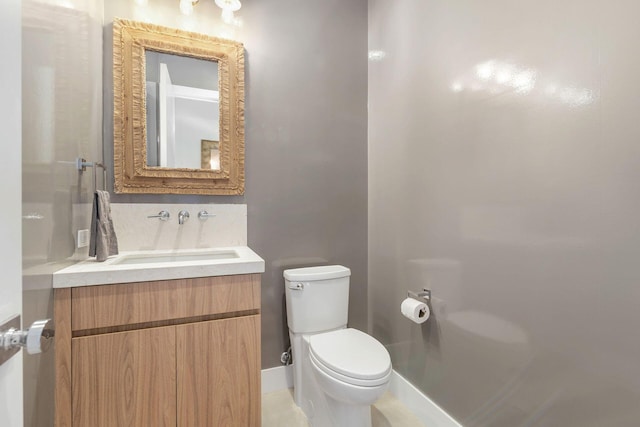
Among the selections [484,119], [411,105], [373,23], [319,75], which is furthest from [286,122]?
[484,119]

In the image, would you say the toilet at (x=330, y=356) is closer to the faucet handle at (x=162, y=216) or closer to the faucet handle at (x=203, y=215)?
the faucet handle at (x=203, y=215)

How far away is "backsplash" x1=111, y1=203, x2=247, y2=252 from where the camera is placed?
5.39 feet

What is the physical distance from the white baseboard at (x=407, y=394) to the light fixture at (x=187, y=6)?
7.27ft

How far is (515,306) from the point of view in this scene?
1.17m

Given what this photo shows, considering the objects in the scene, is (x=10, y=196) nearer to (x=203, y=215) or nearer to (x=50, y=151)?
(x=50, y=151)

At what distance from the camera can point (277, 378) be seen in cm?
193

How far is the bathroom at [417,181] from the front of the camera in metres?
0.88

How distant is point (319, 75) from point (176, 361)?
1843mm

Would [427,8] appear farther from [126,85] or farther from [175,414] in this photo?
[175,414]

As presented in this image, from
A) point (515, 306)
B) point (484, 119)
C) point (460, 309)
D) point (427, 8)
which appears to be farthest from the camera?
point (427, 8)

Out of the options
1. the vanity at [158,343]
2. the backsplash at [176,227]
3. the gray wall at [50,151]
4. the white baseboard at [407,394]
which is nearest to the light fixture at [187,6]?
the gray wall at [50,151]

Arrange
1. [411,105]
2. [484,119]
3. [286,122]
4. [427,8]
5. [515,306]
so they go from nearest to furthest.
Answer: [515,306] < [484,119] < [427,8] < [411,105] < [286,122]

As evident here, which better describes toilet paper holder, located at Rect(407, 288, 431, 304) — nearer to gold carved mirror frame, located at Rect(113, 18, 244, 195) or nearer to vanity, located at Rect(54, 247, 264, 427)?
vanity, located at Rect(54, 247, 264, 427)

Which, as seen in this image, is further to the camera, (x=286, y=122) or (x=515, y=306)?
(x=286, y=122)
